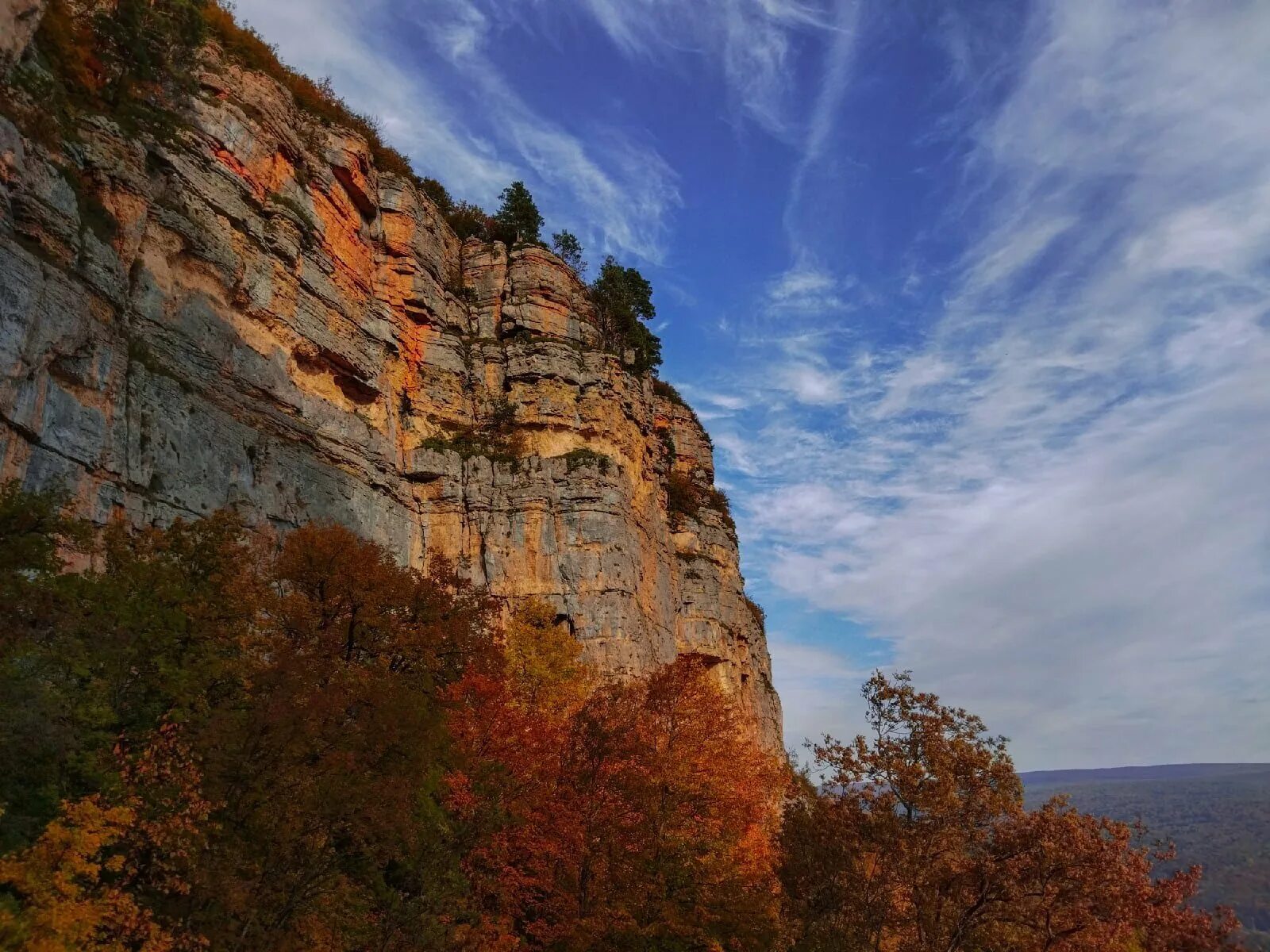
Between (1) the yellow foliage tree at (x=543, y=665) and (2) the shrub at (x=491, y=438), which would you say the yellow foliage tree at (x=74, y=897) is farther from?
(2) the shrub at (x=491, y=438)

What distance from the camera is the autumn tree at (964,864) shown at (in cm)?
1402

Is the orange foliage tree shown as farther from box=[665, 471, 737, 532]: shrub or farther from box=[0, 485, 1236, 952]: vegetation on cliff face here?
box=[665, 471, 737, 532]: shrub

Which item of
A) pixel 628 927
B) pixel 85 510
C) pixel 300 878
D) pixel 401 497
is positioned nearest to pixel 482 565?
pixel 401 497

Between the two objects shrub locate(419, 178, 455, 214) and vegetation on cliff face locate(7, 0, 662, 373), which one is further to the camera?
shrub locate(419, 178, 455, 214)

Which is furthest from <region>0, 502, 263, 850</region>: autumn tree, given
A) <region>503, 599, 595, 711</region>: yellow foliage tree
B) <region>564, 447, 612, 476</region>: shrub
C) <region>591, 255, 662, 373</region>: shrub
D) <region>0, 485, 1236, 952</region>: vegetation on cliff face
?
<region>591, 255, 662, 373</region>: shrub

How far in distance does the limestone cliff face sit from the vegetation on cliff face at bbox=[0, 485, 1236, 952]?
6329mm

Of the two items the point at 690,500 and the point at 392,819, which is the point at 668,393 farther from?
the point at 392,819

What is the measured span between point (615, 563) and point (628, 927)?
27686mm

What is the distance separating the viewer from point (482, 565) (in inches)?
1875

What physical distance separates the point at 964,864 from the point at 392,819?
1153 cm

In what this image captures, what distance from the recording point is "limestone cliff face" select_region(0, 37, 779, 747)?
25266 mm

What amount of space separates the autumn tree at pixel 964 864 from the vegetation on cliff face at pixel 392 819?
0.05m

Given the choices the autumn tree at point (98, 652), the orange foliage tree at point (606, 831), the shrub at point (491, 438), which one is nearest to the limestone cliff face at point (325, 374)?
the shrub at point (491, 438)

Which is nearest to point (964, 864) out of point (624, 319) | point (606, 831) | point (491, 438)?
point (606, 831)
